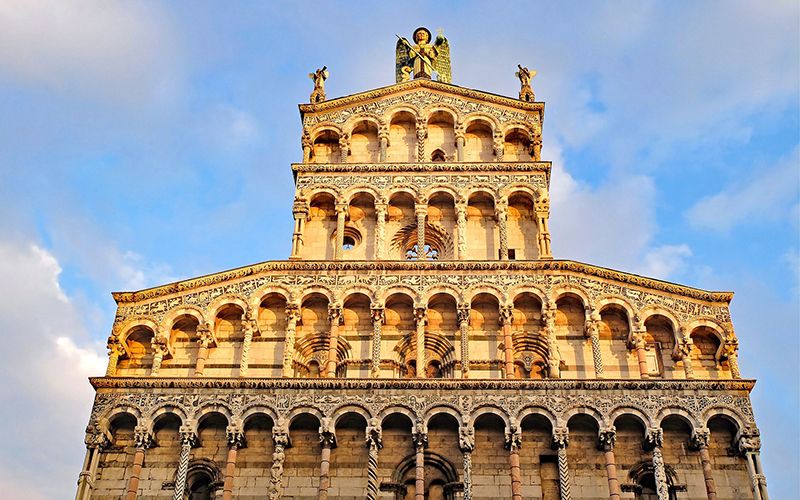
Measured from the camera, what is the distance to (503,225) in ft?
86.8

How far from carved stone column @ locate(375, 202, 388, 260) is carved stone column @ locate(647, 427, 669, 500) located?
8403 mm

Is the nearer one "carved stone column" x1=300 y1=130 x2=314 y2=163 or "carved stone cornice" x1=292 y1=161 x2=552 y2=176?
"carved stone cornice" x1=292 y1=161 x2=552 y2=176

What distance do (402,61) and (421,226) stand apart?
8545 millimetres

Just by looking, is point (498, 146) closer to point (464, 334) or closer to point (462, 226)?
point (462, 226)

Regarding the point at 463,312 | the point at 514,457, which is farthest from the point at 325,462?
the point at 463,312

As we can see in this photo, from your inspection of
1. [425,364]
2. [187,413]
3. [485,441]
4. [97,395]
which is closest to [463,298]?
[425,364]

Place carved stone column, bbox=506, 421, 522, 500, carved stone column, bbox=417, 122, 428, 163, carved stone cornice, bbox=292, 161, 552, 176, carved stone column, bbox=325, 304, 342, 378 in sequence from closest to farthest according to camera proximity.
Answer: carved stone column, bbox=506, 421, 522, 500
carved stone column, bbox=325, 304, 342, 378
carved stone cornice, bbox=292, 161, 552, 176
carved stone column, bbox=417, 122, 428, 163

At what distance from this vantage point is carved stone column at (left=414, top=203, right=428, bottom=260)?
1018 inches

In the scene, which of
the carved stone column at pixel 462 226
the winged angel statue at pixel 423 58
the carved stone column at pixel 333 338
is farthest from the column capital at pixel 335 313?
the winged angel statue at pixel 423 58

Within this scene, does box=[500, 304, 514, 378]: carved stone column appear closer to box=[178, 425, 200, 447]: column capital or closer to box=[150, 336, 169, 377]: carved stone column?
box=[178, 425, 200, 447]: column capital

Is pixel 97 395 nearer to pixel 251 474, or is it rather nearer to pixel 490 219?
pixel 251 474

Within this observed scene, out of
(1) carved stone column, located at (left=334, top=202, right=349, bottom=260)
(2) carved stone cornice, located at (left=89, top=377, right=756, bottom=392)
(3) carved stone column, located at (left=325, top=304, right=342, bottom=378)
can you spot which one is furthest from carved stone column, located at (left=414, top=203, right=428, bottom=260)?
(2) carved stone cornice, located at (left=89, top=377, right=756, bottom=392)

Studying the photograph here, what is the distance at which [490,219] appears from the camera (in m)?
27.2

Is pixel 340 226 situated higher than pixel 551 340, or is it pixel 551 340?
pixel 340 226
